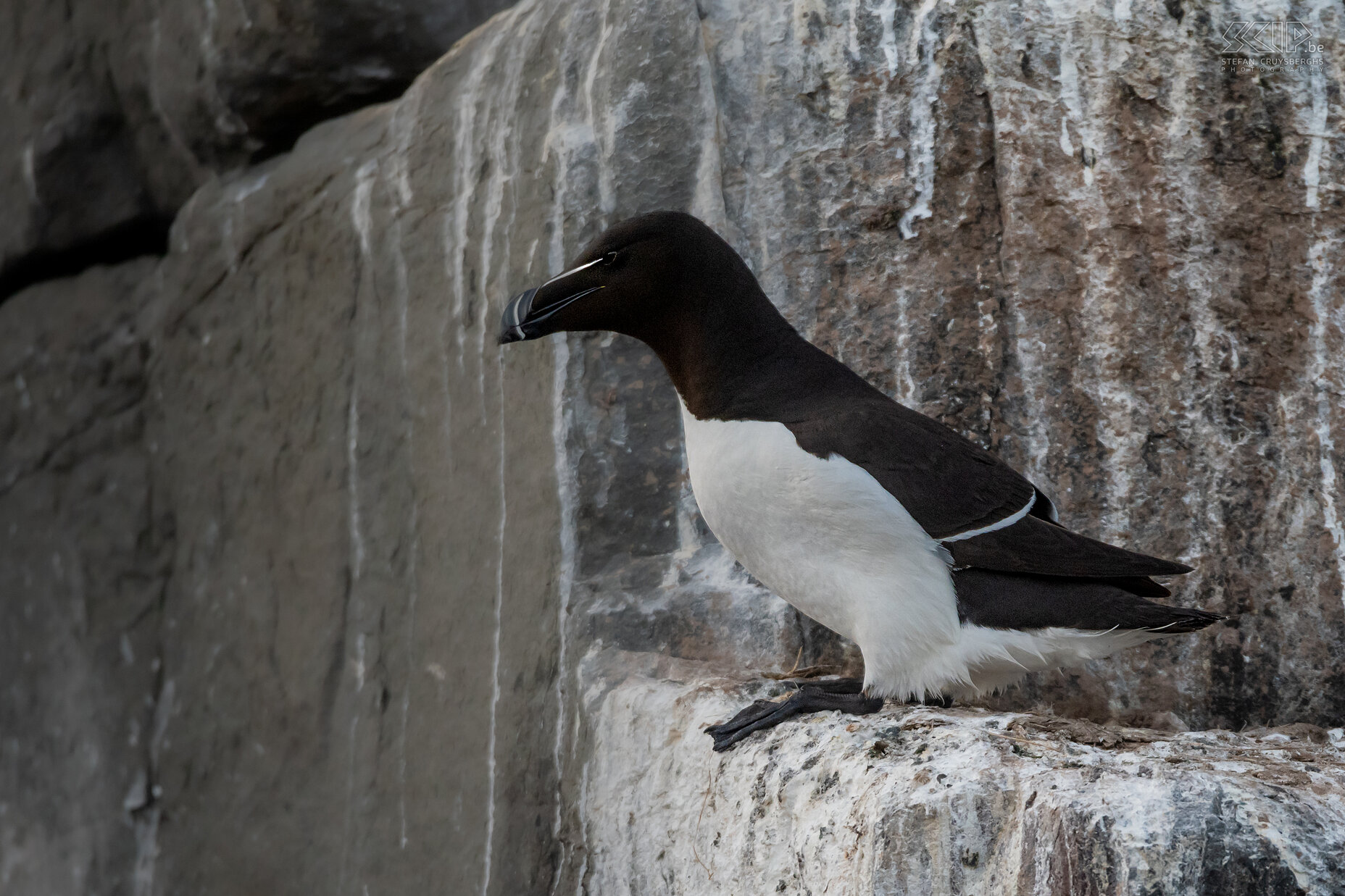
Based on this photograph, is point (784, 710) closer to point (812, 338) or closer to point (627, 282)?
point (627, 282)

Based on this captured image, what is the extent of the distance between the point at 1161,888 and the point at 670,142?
91.8 inches

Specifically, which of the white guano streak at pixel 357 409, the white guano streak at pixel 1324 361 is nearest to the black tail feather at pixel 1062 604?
the white guano streak at pixel 1324 361

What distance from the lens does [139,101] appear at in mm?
5152

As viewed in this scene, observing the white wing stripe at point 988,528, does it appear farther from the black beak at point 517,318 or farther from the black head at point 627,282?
the black beak at point 517,318

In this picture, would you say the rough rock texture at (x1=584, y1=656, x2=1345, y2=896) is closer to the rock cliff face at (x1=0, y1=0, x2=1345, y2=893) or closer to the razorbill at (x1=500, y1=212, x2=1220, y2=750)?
the rock cliff face at (x1=0, y1=0, x2=1345, y2=893)

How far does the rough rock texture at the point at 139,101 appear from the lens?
4.52 meters

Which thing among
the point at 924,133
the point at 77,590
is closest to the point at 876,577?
the point at 924,133

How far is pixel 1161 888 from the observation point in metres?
1.72

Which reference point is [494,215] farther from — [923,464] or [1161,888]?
[1161,888]

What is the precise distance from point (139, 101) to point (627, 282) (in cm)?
336

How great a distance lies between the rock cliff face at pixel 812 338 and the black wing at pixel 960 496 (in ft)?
1.04

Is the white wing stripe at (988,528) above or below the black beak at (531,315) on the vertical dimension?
below

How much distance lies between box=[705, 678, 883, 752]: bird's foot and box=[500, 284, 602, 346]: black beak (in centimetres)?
93

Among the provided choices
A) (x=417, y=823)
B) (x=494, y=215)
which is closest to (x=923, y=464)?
(x=494, y=215)
